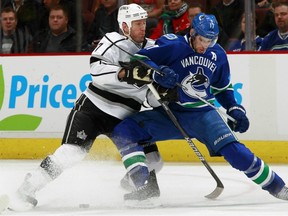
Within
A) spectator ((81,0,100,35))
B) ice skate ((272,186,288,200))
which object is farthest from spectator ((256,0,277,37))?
ice skate ((272,186,288,200))

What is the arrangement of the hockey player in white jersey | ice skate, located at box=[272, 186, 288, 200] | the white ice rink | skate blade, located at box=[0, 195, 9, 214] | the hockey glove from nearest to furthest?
skate blade, located at box=[0, 195, 9, 214] < the white ice rink < the hockey player in white jersey < ice skate, located at box=[272, 186, 288, 200] < the hockey glove

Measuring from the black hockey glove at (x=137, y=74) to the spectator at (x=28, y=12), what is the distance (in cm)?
291

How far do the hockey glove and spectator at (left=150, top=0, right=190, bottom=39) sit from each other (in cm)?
226

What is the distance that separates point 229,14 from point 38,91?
5.42ft

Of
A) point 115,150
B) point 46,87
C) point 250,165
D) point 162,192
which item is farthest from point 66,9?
point 250,165

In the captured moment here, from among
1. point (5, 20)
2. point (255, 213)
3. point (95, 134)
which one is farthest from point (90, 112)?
point (5, 20)

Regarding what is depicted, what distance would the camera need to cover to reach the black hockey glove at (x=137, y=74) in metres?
4.77

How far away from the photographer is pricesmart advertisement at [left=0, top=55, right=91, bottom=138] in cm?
736

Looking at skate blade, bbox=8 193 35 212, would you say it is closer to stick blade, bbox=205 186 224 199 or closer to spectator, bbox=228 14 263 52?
stick blade, bbox=205 186 224 199

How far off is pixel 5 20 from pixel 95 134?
2987mm

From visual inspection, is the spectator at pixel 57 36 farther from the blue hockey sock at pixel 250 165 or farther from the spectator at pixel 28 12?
the blue hockey sock at pixel 250 165

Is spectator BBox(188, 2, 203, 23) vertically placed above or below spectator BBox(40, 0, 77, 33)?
above

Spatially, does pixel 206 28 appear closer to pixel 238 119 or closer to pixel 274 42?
pixel 238 119

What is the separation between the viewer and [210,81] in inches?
196
